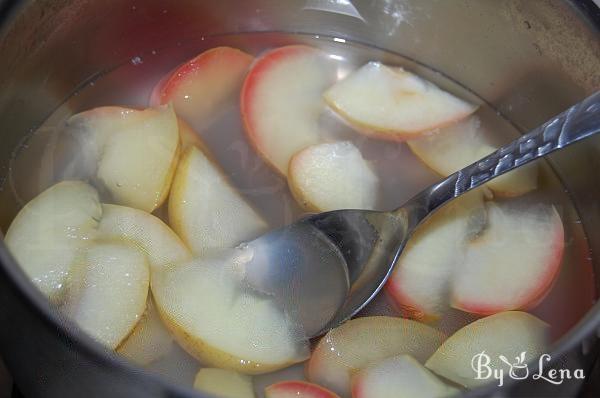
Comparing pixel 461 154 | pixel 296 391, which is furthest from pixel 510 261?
pixel 296 391

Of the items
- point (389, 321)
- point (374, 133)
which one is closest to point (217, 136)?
point (374, 133)

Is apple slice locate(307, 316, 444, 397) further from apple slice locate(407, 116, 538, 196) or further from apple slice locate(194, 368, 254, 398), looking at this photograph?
apple slice locate(407, 116, 538, 196)

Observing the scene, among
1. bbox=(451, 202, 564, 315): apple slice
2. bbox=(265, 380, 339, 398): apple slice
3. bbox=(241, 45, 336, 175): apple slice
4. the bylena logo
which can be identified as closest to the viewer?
the bylena logo

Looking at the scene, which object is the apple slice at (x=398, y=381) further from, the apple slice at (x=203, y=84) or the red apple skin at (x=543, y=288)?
the apple slice at (x=203, y=84)

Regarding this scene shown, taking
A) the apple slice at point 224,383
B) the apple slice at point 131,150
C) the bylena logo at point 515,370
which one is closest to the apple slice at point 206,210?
the apple slice at point 131,150

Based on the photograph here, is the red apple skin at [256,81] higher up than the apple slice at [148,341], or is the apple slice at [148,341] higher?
the red apple skin at [256,81]

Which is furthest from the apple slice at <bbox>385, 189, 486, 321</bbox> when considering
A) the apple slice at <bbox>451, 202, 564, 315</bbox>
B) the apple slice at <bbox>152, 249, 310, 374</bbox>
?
the apple slice at <bbox>152, 249, 310, 374</bbox>

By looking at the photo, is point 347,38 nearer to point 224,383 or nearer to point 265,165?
point 265,165
